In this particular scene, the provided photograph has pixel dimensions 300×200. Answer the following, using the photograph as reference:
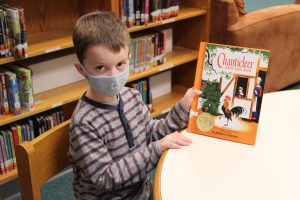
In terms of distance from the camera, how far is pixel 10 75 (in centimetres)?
207

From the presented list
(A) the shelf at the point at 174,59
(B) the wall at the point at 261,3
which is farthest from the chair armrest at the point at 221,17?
(B) the wall at the point at 261,3

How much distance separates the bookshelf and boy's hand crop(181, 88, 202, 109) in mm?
1144

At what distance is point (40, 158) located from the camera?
107 cm

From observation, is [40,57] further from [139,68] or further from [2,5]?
[139,68]

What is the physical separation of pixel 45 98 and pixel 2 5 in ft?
1.85

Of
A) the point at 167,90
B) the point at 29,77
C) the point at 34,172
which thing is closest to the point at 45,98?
the point at 29,77

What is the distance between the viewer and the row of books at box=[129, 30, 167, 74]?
2629 millimetres

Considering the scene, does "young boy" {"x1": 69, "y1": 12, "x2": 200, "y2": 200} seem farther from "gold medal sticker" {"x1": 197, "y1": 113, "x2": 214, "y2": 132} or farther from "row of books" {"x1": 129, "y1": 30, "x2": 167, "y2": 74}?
"row of books" {"x1": 129, "y1": 30, "x2": 167, "y2": 74}

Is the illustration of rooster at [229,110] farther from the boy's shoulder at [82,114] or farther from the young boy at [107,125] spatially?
the boy's shoulder at [82,114]

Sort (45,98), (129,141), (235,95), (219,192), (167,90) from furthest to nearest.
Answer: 1. (167,90)
2. (45,98)
3. (129,141)
4. (235,95)
5. (219,192)

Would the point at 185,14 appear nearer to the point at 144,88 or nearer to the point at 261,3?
the point at 144,88

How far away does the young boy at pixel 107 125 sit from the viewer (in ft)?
3.76

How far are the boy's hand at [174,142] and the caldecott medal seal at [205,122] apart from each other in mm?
69

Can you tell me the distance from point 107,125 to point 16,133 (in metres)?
1.16
